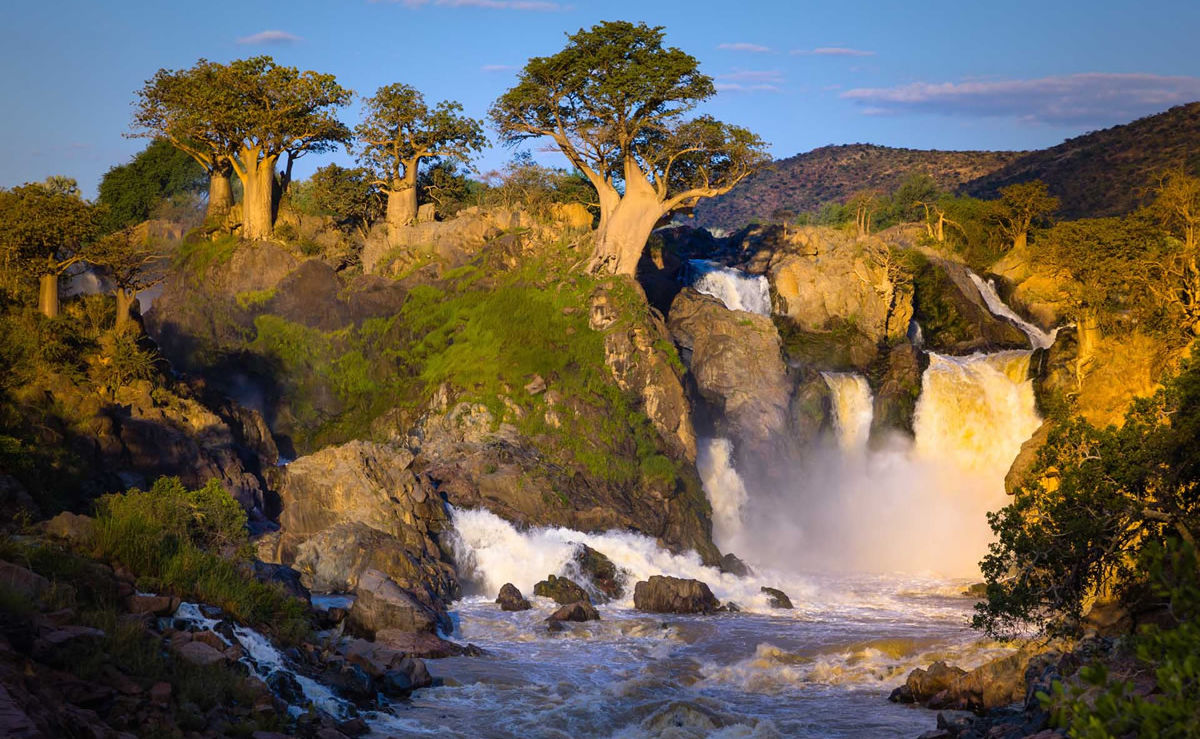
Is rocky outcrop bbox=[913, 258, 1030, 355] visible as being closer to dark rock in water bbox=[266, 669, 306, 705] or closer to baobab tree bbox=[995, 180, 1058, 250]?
baobab tree bbox=[995, 180, 1058, 250]

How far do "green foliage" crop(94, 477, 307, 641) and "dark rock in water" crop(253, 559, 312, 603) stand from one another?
59 cm

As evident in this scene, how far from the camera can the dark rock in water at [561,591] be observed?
111 feet

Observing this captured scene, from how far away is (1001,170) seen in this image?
11406 centimetres

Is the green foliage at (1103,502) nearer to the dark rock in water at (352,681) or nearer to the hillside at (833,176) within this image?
the dark rock in water at (352,681)

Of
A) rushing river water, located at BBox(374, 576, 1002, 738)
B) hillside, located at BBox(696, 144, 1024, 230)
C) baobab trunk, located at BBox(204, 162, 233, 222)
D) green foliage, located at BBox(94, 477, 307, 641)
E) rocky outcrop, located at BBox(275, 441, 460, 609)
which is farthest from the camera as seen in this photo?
hillside, located at BBox(696, 144, 1024, 230)

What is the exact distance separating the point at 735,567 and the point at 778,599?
4544mm

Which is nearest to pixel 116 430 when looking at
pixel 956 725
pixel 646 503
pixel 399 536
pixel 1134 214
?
pixel 399 536

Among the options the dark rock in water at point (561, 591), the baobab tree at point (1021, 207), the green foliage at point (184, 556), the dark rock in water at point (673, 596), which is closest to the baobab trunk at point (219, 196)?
the dark rock in water at point (561, 591)

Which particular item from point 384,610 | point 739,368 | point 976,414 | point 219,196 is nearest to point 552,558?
point 384,610

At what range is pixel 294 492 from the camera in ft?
115

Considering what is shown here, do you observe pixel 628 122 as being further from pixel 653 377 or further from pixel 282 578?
pixel 282 578

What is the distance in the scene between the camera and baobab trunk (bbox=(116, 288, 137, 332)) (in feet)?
123

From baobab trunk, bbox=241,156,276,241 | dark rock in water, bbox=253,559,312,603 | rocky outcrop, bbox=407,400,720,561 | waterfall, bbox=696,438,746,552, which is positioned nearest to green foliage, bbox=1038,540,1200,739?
dark rock in water, bbox=253,559,312,603

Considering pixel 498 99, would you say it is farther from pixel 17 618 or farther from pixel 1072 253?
pixel 17 618
